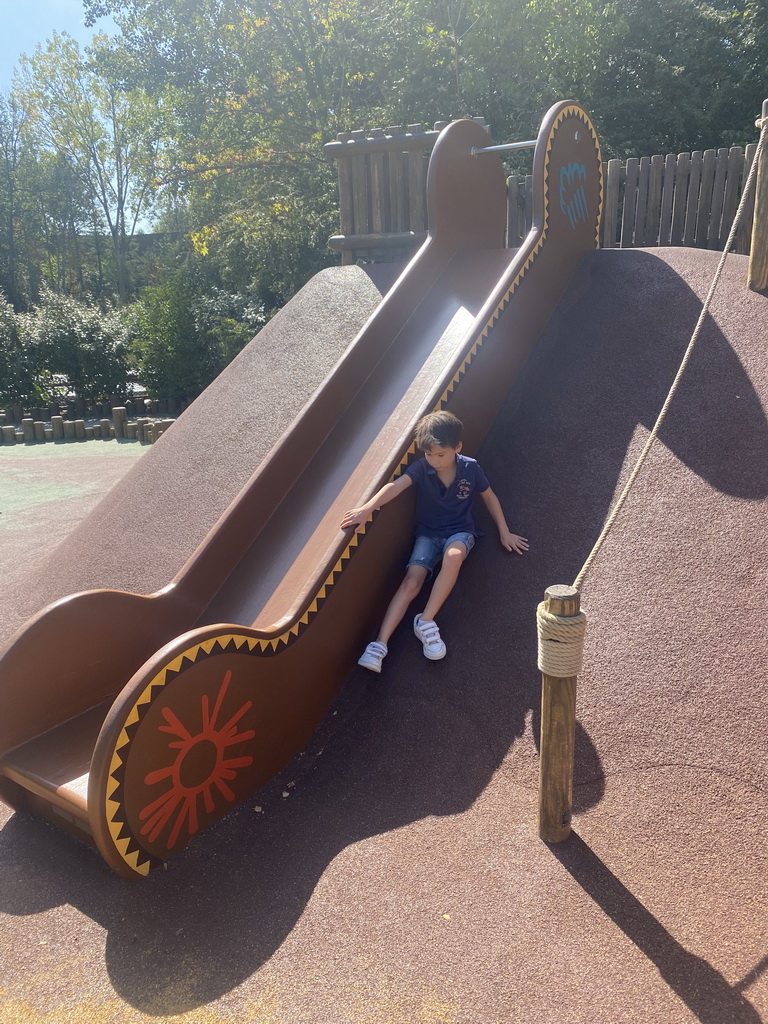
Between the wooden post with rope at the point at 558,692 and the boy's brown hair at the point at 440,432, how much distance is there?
4.22 feet

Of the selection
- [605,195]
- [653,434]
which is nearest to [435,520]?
[653,434]

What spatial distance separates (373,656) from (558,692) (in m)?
1.23

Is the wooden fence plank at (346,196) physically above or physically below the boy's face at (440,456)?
above

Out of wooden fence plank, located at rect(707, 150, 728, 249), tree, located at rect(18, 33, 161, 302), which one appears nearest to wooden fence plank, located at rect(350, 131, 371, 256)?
wooden fence plank, located at rect(707, 150, 728, 249)

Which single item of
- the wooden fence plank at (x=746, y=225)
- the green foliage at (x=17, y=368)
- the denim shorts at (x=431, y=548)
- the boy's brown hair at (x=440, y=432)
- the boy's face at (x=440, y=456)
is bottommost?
the green foliage at (x=17, y=368)

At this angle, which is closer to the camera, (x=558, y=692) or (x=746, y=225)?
(x=558, y=692)

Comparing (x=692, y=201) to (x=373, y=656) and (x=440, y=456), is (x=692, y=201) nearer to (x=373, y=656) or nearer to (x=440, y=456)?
(x=440, y=456)

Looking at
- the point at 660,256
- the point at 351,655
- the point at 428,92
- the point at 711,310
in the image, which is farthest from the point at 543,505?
the point at 428,92

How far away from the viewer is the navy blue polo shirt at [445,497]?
3986 millimetres

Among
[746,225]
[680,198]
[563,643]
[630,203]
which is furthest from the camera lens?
[630,203]

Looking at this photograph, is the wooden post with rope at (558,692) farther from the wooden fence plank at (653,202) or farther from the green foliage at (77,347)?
the green foliage at (77,347)

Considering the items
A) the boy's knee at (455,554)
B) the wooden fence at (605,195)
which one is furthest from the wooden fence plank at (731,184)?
the boy's knee at (455,554)

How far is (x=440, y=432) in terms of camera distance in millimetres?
3848

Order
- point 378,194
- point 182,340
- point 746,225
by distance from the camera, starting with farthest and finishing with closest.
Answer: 1. point 182,340
2. point 378,194
3. point 746,225
